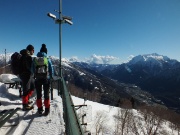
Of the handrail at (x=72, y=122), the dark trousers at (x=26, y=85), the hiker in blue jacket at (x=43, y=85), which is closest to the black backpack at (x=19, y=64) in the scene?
the dark trousers at (x=26, y=85)

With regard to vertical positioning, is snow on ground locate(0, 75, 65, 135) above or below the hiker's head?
below

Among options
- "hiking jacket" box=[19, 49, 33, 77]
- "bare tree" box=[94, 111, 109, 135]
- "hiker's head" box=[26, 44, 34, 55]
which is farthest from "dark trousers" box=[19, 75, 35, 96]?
"bare tree" box=[94, 111, 109, 135]

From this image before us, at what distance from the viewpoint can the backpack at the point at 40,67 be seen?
21.7ft

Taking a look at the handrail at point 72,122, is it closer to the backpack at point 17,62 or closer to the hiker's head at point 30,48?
the hiker's head at point 30,48

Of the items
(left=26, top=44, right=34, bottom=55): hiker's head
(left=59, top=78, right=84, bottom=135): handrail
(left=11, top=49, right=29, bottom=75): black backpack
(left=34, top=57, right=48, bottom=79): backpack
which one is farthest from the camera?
(left=11, top=49, right=29, bottom=75): black backpack

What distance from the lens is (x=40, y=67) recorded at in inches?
262

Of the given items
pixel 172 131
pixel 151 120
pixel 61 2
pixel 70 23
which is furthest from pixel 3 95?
pixel 172 131

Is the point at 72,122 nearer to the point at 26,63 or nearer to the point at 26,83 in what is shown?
the point at 26,63

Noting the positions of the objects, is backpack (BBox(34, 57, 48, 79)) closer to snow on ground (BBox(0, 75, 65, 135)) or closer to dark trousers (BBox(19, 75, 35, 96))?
dark trousers (BBox(19, 75, 35, 96))

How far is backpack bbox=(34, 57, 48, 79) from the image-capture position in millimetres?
6605

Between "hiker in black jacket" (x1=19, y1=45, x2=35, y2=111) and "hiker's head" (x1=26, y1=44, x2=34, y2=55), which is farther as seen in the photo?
"hiker's head" (x1=26, y1=44, x2=34, y2=55)

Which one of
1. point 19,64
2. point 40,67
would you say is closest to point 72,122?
point 40,67

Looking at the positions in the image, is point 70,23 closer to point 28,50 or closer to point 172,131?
point 28,50

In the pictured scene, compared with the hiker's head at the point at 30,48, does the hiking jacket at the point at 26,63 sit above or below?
below
